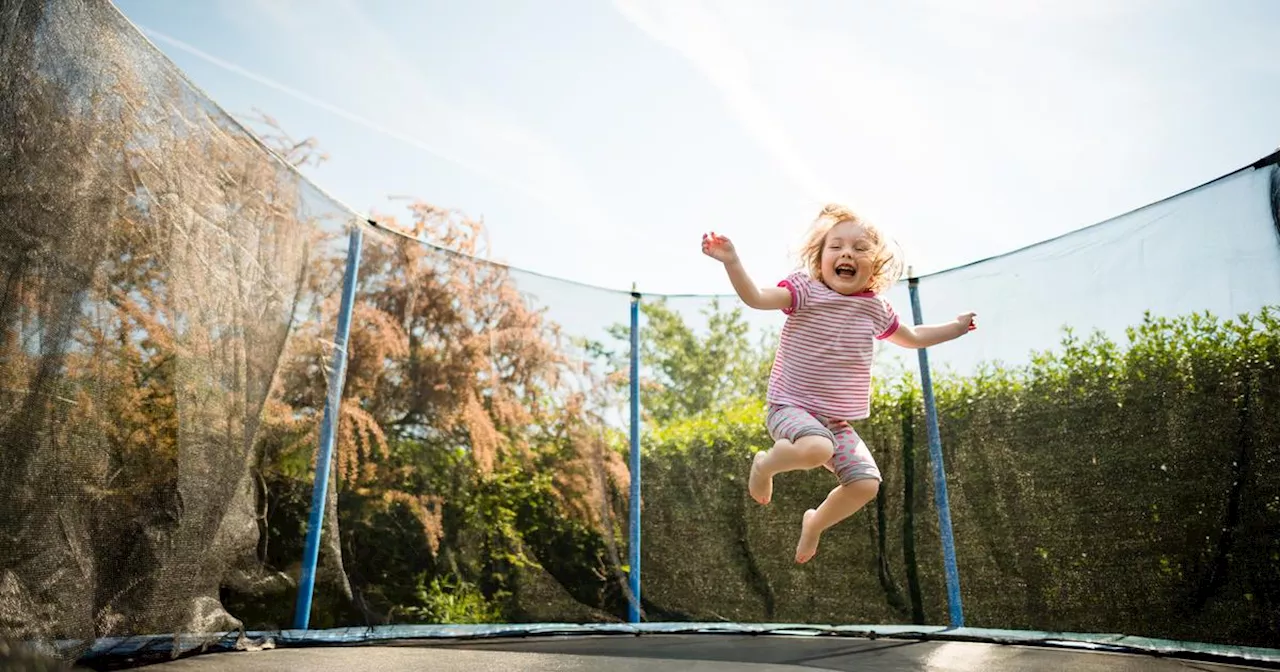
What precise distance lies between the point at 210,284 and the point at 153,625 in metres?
0.81

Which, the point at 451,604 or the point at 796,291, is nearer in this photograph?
the point at 796,291

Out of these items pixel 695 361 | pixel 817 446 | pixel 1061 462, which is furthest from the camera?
pixel 695 361

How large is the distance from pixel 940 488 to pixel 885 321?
3.53ft

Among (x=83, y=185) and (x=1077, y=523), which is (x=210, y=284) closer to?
(x=83, y=185)

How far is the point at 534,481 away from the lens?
3314 mm

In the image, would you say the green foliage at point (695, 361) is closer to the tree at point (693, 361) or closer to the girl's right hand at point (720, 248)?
the tree at point (693, 361)

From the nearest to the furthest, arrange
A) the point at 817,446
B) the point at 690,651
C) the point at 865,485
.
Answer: the point at 817,446 → the point at 865,485 → the point at 690,651

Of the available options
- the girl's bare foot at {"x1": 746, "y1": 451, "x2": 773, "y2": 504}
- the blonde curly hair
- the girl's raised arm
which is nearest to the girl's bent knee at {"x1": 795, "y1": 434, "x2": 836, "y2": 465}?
the girl's bare foot at {"x1": 746, "y1": 451, "x2": 773, "y2": 504}

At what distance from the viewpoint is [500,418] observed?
3.27 m

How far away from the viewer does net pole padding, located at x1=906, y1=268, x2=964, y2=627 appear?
2.80 meters

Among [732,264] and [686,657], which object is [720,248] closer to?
[732,264]

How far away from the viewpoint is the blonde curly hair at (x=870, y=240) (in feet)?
6.84

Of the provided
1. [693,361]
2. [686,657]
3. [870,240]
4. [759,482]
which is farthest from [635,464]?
[870,240]

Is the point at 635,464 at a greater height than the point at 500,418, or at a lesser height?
lesser
